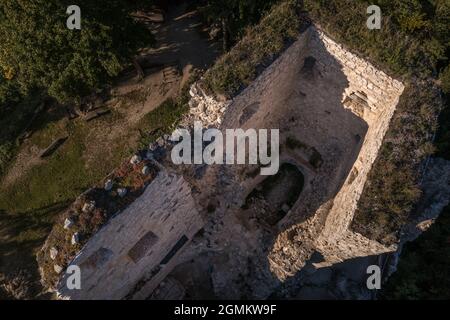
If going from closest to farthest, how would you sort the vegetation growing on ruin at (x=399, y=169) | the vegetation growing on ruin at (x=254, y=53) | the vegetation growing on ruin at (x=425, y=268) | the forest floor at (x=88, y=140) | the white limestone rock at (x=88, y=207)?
the white limestone rock at (x=88, y=207) → the vegetation growing on ruin at (x=399, y=169) → the vegetation growing on ruin at (x=254, y=53) → the vegetation growing on ruin at (x=425, y=268) → the forest floor at (x=88, y=140)

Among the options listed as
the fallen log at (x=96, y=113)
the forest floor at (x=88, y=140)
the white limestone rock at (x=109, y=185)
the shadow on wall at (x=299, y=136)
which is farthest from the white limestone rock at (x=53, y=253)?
the fallen log at (x=96, y=113)

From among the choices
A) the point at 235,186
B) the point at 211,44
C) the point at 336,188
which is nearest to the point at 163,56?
the point at 211,44

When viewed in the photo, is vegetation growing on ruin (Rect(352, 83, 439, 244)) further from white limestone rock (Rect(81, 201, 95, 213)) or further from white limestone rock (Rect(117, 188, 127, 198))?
white limestone rock (Rect(81, 201, 95, 213))

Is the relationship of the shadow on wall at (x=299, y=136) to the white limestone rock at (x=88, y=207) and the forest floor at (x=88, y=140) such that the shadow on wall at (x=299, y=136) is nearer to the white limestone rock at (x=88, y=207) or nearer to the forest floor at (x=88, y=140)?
the white limestone rock at (x=88, y=207)

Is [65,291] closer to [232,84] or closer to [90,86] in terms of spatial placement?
[232,84]

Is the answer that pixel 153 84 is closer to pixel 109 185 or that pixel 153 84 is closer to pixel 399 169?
pixel 109 185
